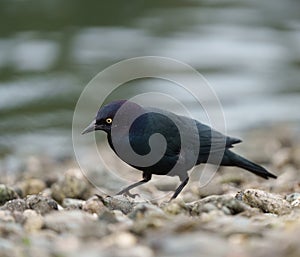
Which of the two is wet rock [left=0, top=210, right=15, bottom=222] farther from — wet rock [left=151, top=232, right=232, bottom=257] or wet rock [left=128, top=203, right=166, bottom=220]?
wet rock [left=151, top=232, right=232, bottom=257]

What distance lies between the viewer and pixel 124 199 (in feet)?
19.0

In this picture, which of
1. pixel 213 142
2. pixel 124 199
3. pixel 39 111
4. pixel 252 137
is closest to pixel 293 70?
pixel 252 137

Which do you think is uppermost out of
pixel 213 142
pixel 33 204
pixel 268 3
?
pixel 268 3

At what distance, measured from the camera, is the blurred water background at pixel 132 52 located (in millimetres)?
12609

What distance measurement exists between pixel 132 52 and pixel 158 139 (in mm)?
8373

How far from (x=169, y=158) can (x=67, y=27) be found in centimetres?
1054

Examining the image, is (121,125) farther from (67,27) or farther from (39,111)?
(67,27)

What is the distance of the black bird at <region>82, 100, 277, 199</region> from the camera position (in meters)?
6.34

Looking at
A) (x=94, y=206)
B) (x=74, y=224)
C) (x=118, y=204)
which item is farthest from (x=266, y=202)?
(x=74, y=224)

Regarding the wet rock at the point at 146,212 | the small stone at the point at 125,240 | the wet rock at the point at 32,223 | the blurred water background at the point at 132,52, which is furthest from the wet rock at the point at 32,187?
the small stone at the point at 125,240

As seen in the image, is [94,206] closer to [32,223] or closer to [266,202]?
[32,223]

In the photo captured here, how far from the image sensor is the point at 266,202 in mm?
5617

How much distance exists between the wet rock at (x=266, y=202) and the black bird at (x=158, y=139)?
3.11ft

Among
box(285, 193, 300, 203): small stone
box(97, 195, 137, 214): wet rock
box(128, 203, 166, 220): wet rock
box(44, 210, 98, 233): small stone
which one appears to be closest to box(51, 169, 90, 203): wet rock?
box(97, 195, 137, 214): wet rock
